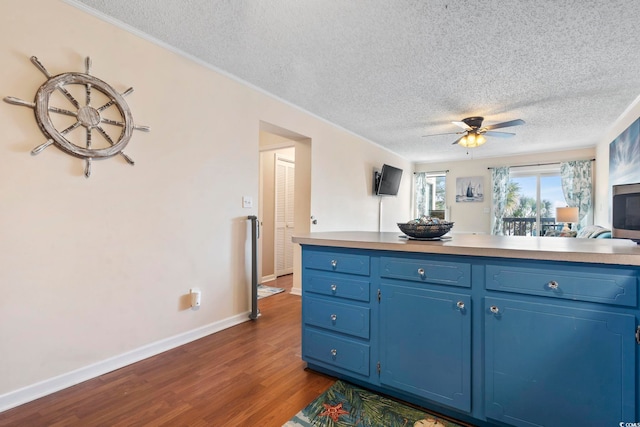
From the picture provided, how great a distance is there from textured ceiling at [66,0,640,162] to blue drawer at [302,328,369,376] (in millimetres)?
2154

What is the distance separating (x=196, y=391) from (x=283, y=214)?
11.7 feet

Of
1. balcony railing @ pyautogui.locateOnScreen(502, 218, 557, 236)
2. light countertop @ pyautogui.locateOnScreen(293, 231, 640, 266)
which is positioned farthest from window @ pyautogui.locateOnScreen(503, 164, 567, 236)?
light countertop @ pyautogui.locateOnScreen(293, 231, 640, 266)

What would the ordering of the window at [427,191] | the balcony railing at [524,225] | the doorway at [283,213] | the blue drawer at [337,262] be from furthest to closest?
1. the window at [427,191]
2. the balcony railing at [524,225]
3. the doorway at [283,213]
4. the blue drawer at [337,262]

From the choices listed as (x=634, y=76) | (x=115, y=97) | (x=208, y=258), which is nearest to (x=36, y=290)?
(x=208, y=258)

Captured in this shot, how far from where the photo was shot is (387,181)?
5836 mm

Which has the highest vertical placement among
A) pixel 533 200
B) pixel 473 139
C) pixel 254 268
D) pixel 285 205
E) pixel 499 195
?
pixel 473 139

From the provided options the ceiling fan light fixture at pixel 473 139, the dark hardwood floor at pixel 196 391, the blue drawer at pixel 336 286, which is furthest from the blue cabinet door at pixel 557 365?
the ceiling fan light fixture at pixel 473 139

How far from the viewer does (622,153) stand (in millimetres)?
3789

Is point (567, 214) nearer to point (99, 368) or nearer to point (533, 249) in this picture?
point (533, 249)

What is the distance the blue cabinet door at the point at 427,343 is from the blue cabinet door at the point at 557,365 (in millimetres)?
110

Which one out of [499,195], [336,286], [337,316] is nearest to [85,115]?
[336,286]

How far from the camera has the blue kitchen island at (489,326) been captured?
3.91 feet

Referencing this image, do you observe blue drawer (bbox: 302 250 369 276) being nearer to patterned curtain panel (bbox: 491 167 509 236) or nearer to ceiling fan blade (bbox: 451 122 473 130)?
ceiling fan blade (bbox: 451 122 473 130)

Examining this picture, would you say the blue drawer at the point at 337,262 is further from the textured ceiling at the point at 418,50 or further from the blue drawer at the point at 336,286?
the textured ceiling at the point at 418,50
